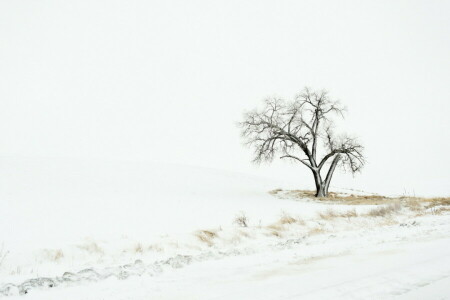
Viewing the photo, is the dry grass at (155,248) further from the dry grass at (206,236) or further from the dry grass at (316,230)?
the dry grass at (316,230)

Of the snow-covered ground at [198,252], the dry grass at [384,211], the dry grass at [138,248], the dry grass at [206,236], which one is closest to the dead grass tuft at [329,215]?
the snow-covered ground at [198,252]

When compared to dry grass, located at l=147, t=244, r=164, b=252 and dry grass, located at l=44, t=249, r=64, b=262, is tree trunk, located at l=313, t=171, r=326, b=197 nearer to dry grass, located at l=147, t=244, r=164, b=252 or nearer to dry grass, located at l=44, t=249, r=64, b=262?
dry grass, located at l=147, t=244, r=164, b=252

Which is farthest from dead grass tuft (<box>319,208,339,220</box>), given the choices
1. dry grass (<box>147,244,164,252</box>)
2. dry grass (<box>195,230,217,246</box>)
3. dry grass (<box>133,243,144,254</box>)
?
dry grass (<box>133,243,144,254</box>)

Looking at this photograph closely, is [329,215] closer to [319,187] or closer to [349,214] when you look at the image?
[349,214]

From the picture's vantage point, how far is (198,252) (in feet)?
25.9

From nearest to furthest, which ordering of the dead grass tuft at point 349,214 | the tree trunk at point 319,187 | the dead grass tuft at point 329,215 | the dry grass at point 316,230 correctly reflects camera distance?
the dry grass at point 316,230 → the dead grass tuft at point 329,215 → the dead grass tuft at point 349,214 → the tree trunk at point 319,187

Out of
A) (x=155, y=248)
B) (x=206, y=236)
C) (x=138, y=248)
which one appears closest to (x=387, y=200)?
(x=206, y=236)

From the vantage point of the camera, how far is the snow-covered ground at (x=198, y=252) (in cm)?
445

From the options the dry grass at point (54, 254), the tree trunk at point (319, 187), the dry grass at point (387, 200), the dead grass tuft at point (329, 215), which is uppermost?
the tree trunk at point (319, 187)

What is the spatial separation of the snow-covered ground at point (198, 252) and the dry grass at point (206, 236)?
0.10 ft

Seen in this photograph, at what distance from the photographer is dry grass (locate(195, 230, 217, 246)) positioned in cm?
891

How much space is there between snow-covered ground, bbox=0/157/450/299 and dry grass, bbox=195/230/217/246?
0.10 feet

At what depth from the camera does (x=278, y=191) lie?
2866 centimetres

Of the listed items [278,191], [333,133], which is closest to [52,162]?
[278,191]
